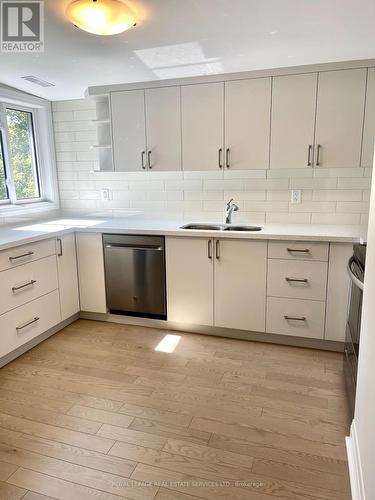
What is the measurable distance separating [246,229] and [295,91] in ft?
3.74

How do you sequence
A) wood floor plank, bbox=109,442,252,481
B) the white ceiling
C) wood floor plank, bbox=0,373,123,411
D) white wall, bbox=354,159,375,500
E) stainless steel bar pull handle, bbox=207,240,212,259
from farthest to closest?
stainless steel bar pull handle, bbox=207,240,212,259, wood floor plank, bbox=0,373,123,411, the white ceiling, wood floor plank, bbox=109,442,252,481, white wall, bbox=354,159,375,500

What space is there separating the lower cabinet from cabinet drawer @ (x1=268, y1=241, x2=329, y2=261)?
7 cm

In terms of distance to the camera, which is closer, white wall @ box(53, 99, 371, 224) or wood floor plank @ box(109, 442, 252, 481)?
wood floor plank @ box(109, 442, 252, 481)

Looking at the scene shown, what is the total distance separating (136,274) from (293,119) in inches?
70.3

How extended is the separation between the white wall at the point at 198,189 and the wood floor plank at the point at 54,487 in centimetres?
236

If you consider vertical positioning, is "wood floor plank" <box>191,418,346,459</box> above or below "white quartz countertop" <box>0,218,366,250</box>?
below

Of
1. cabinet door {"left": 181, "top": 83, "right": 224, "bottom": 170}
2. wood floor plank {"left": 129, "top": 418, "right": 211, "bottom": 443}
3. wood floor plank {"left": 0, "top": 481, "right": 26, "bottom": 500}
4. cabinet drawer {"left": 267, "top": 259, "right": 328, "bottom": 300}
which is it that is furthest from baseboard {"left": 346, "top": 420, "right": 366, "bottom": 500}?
cabinet door {"left": 181, "top": 83, "right": 224, "bottom": 170}

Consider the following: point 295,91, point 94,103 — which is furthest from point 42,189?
point 295,91

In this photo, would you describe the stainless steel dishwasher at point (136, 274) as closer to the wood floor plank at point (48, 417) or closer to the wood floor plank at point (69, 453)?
the wood floor plank at point (48, 417)

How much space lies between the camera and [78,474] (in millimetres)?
1626

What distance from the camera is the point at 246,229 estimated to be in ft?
10.2

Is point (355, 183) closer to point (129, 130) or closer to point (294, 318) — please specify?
point (294, 318)

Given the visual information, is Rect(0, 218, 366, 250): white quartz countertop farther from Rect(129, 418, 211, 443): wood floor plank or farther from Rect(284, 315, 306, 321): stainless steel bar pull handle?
Rect(129, 418, 211, 443): wood floor plank

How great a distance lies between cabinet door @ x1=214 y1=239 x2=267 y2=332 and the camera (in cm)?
275
